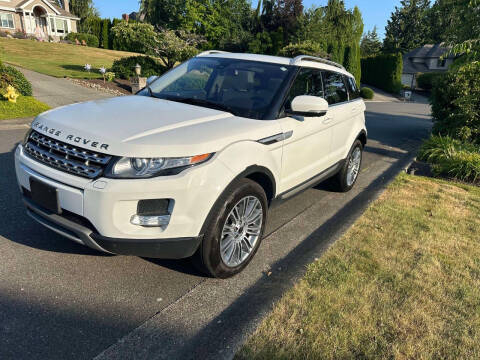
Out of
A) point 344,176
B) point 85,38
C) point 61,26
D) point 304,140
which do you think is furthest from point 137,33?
point 61,26

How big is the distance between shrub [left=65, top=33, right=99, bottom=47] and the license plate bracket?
44.8 metres

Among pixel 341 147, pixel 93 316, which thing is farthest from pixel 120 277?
pixel 341 147

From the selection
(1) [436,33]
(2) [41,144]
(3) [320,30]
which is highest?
(1) [436,33]

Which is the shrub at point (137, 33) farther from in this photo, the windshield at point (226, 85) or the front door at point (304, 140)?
the front door at point (304, 140)

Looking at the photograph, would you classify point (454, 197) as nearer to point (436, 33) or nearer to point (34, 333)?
point (34, 333)

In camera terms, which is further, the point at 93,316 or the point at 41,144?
the point at 41,144

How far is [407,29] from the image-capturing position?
2677 inches

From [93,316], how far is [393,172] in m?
6.12

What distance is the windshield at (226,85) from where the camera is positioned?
342 cm

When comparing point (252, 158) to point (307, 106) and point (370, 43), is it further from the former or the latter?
point (370, 43)

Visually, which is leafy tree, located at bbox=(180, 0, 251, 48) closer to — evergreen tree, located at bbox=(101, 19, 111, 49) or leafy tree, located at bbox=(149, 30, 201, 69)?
evergreen tree, located at bbox=(101, 19, 111, 49)

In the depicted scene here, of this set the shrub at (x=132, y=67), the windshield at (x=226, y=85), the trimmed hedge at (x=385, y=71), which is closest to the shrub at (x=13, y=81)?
the shrub at (x=132, y=67)

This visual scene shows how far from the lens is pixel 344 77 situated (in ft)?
16.7

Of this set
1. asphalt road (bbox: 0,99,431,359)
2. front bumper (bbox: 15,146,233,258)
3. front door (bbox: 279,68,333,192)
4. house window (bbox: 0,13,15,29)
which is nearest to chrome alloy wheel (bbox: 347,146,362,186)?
front door (bbox: 279,68,333,192)
